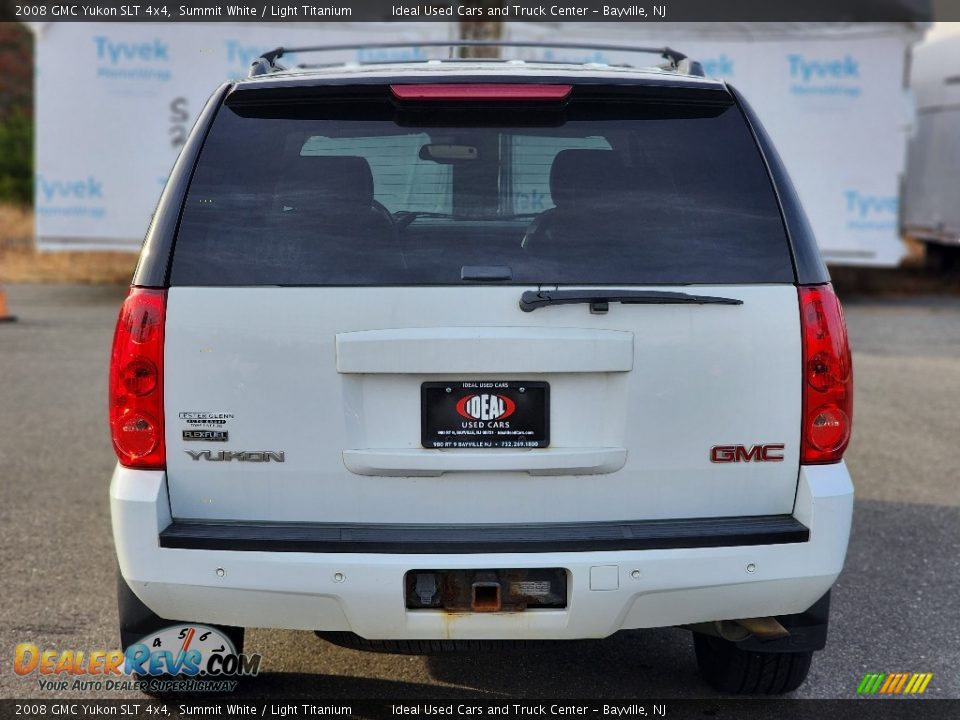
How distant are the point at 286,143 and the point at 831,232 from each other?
14666 millimetres

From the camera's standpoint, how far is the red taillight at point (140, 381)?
3.06 metres

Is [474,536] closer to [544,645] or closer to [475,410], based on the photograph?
[475,410]

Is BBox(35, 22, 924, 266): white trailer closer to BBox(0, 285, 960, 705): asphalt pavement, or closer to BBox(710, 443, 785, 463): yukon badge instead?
BBox(0, 285, 960, 705): asphalt pavement

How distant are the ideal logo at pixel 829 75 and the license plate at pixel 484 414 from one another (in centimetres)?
1475

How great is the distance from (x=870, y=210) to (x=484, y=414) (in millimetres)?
14767

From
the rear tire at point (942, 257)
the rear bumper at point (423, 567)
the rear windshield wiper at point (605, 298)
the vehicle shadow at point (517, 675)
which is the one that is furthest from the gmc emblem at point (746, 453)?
the rear tire at point (942, 257)

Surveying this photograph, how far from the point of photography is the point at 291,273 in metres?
3.07

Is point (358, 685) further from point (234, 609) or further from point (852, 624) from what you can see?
point (852, 624)

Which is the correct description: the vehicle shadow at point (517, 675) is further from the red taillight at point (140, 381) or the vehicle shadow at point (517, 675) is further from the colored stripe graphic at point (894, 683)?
the red taillight at point (140, 381)

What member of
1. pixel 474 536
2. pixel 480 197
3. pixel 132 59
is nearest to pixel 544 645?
pixel 474 536

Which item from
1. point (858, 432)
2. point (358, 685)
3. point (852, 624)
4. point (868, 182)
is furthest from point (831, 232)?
point (358, 685)

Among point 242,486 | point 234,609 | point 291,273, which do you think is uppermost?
point 291,273

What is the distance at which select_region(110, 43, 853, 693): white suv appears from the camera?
303cm

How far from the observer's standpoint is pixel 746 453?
3141 mm
